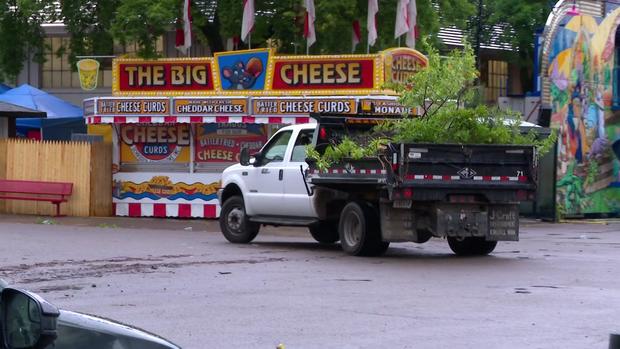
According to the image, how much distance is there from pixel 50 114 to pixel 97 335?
99.9 ft

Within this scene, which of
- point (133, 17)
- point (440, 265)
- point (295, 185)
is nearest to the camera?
point (440, 265)

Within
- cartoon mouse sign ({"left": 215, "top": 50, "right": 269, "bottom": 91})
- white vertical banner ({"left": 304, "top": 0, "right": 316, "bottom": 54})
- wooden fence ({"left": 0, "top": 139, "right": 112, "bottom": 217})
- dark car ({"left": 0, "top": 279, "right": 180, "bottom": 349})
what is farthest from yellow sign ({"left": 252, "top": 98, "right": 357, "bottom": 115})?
dark car ({"left": 0, "top": 279, "right": 180, "bottom": 349})

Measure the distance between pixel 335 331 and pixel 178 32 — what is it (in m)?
20.9

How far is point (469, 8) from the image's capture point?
1277 inches

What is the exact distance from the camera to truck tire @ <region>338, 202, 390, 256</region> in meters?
16.8

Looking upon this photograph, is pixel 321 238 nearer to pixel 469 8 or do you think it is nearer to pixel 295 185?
pixel 295 185

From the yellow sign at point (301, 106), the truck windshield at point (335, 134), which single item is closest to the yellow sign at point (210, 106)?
the yellow sign at point (301, 106)

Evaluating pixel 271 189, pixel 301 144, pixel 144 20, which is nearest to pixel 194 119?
pixel 144 20

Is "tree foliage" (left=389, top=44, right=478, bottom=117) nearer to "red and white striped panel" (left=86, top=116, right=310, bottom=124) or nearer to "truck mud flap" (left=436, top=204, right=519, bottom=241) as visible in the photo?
"truck mud flap" (left=436, top=204, right=519, bottom=241)

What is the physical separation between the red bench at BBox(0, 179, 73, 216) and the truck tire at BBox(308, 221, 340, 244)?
359 inches

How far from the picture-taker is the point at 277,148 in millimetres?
19188

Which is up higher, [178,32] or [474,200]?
[178,32]

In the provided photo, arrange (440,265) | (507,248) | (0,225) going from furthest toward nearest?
(0,225), (507,248), (440,265)

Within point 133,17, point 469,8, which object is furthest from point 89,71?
point 469,8
